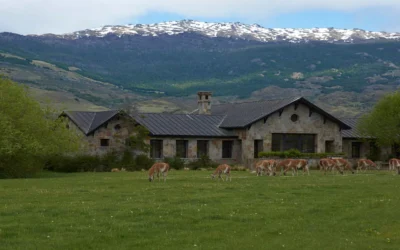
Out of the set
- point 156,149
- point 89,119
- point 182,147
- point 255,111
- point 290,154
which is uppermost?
point 255,111

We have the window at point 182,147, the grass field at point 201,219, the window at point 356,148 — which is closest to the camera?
the grass field at point 201,219

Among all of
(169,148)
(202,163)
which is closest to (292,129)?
(202,163)

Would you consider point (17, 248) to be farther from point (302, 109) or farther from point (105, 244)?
point (302, 109)

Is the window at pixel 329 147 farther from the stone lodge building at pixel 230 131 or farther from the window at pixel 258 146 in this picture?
the window at pixel 258 146

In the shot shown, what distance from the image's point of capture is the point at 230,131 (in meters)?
63.6

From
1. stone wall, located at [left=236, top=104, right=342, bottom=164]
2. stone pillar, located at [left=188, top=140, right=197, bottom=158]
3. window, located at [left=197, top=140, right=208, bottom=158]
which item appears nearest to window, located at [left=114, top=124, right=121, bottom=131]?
stone pillar, located at [left=188, top=140, right=197, bottom=158]

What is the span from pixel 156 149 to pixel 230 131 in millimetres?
7336

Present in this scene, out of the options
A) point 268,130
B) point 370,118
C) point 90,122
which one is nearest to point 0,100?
point 90,122

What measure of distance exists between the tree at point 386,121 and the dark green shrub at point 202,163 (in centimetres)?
1505

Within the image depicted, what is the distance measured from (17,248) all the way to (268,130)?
47.2 meters

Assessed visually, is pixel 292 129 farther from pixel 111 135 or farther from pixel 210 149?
pixel 111 135

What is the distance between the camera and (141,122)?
60656mm

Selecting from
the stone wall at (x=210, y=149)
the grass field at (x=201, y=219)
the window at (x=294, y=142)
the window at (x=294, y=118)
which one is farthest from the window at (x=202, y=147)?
the grass field at (x=201, y=219)

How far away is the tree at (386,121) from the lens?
6162 cm
